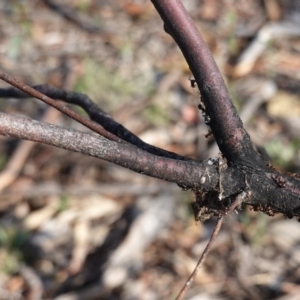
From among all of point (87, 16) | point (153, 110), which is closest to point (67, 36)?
point (87, 16)

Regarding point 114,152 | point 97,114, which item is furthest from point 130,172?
point 114,152

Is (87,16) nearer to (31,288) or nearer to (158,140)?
(158,140)

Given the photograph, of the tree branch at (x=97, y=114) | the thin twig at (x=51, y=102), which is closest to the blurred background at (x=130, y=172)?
the tree branch at (x=97, y=114)

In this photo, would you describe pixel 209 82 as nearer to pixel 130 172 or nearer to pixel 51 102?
pixel 51 102

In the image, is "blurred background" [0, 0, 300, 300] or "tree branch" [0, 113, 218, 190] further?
"blurred background" [0, 0, 300, 300]

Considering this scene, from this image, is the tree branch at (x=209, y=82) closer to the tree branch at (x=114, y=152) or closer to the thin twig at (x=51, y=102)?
the tree branch at (x=114, y=152)

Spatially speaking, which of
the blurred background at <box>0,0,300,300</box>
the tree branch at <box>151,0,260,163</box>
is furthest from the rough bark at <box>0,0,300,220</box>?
the blurred background at <box>0,0,300,300</box>

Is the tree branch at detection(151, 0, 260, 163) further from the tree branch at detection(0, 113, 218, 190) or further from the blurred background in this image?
the blurred background

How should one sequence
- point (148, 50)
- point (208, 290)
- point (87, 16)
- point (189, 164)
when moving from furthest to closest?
point (87, 16), point (148, 50), point (208, 290), point (189, 164)
